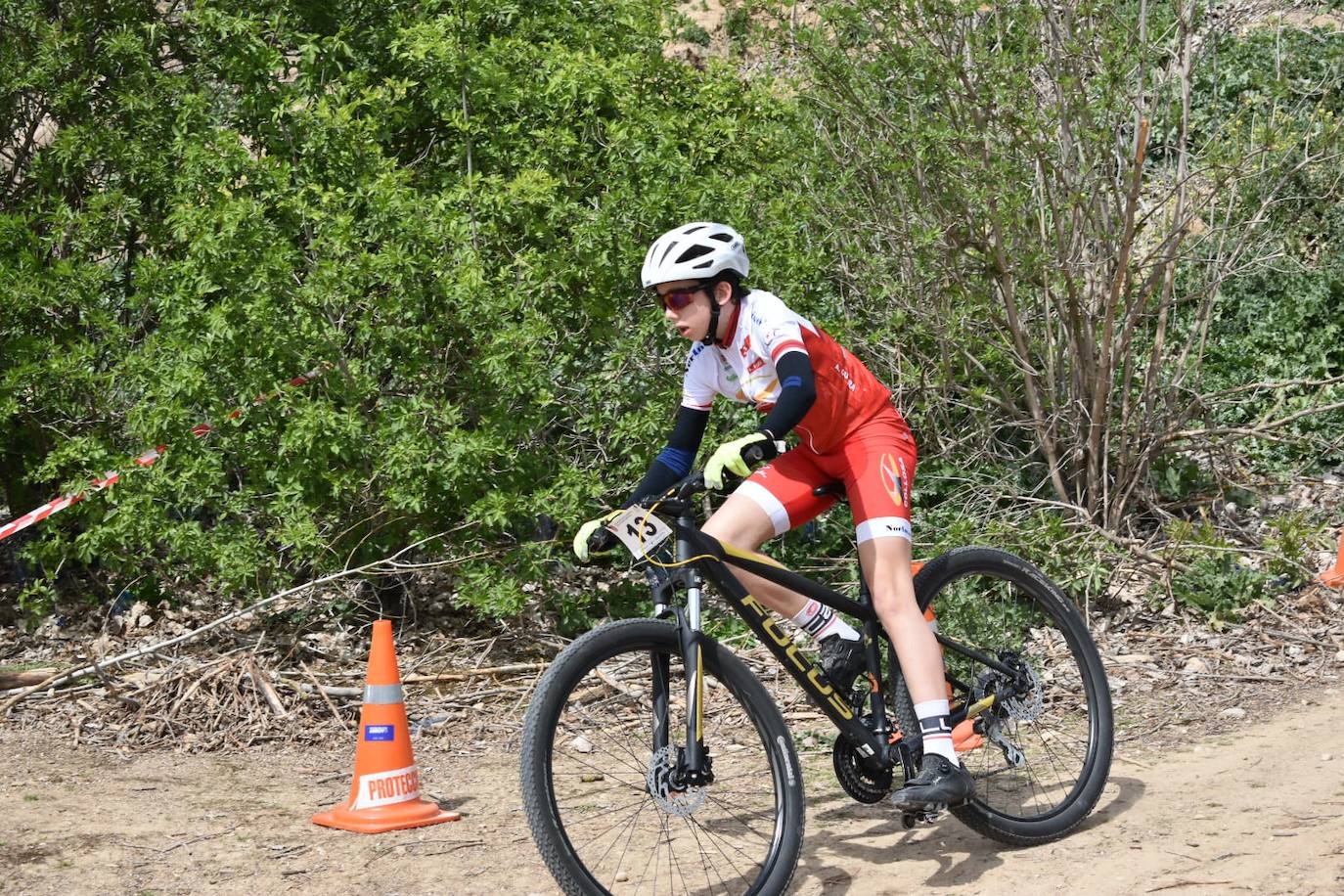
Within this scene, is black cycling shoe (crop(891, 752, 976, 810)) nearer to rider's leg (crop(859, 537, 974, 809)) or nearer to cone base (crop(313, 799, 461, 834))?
rider's leg (crop(859, 537, 974, 809))

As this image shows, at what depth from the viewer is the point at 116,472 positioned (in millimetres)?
7328

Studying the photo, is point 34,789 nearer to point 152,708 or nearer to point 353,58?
point 152,708

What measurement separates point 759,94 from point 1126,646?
12.1 ft

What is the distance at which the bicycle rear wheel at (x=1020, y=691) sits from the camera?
191 inches

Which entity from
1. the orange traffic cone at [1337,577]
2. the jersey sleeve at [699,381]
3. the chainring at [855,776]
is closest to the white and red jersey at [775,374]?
the jersey sleeve at [699,381]

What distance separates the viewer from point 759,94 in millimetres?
8102

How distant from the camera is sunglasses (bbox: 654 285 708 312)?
4340 mm

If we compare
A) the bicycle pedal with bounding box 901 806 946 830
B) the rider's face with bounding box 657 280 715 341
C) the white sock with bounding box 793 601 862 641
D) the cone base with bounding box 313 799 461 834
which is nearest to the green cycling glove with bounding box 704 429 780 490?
the rider's face with bounding box 657 280 715 341

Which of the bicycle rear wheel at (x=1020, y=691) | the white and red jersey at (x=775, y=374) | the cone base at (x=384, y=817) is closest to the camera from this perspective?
the white and red jersey at (x=775, y=374)

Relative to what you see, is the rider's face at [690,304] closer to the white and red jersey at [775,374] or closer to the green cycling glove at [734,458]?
the white and red jersey at [775,374]

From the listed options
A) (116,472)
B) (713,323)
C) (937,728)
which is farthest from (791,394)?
(116,472)

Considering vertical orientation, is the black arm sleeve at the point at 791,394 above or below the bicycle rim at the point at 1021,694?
above

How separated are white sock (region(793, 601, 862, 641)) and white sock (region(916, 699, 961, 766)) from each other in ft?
1.08

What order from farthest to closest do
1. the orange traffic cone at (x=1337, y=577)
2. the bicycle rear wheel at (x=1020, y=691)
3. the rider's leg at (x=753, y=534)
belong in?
the orange traffic cone at (x=1337, y=577) < the bicycle rear wheel at (x=1020, y=691) < the rider's leg at (x=753, y=534)
